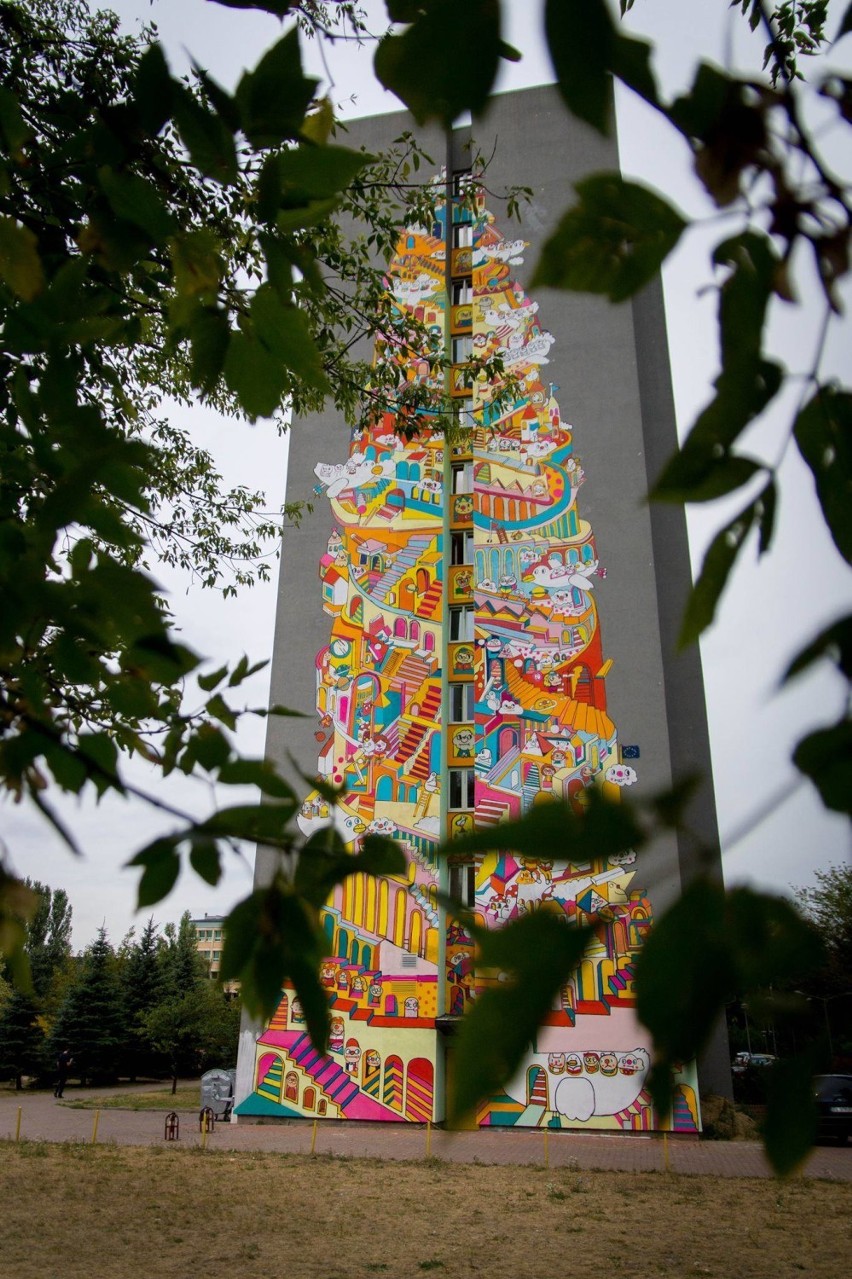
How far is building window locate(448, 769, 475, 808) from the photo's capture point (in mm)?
15102

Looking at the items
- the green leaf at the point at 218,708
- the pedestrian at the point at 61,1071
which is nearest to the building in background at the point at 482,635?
the pedestrian at the point at 61,1071

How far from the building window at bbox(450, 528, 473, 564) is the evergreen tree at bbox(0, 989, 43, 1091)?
59.7 ft

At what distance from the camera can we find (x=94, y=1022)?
25.6 m

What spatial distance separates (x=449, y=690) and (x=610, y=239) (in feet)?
49.0

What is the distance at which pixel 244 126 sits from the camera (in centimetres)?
92

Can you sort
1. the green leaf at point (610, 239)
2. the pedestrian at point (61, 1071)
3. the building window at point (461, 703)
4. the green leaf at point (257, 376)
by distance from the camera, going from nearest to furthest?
the green leaf at point (610, 239) → the green leaf at point (257, 376) → the building window at point (461, 703) → the pedestrian at point (61, 1071)

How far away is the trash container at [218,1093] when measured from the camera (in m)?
16.6

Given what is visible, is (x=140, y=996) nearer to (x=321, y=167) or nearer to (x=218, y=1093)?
(x=218, y=1093)

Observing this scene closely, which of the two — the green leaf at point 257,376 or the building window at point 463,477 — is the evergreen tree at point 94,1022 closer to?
the building window at point 463,477

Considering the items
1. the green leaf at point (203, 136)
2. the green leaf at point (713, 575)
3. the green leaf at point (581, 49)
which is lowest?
the green leaf at point (713, 575)

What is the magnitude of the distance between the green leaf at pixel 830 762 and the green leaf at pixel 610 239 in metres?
0.37

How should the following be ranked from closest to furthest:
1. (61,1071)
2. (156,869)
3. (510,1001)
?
(510,1001)
(156,869)
(61,1071)

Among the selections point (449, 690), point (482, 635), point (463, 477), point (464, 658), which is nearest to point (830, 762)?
point (482, 635)

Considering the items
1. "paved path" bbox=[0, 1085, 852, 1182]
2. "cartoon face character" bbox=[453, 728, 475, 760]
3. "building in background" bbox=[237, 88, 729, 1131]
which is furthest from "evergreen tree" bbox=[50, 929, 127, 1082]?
"cartoon face character" bbox=[453, 728, 475, 760]
